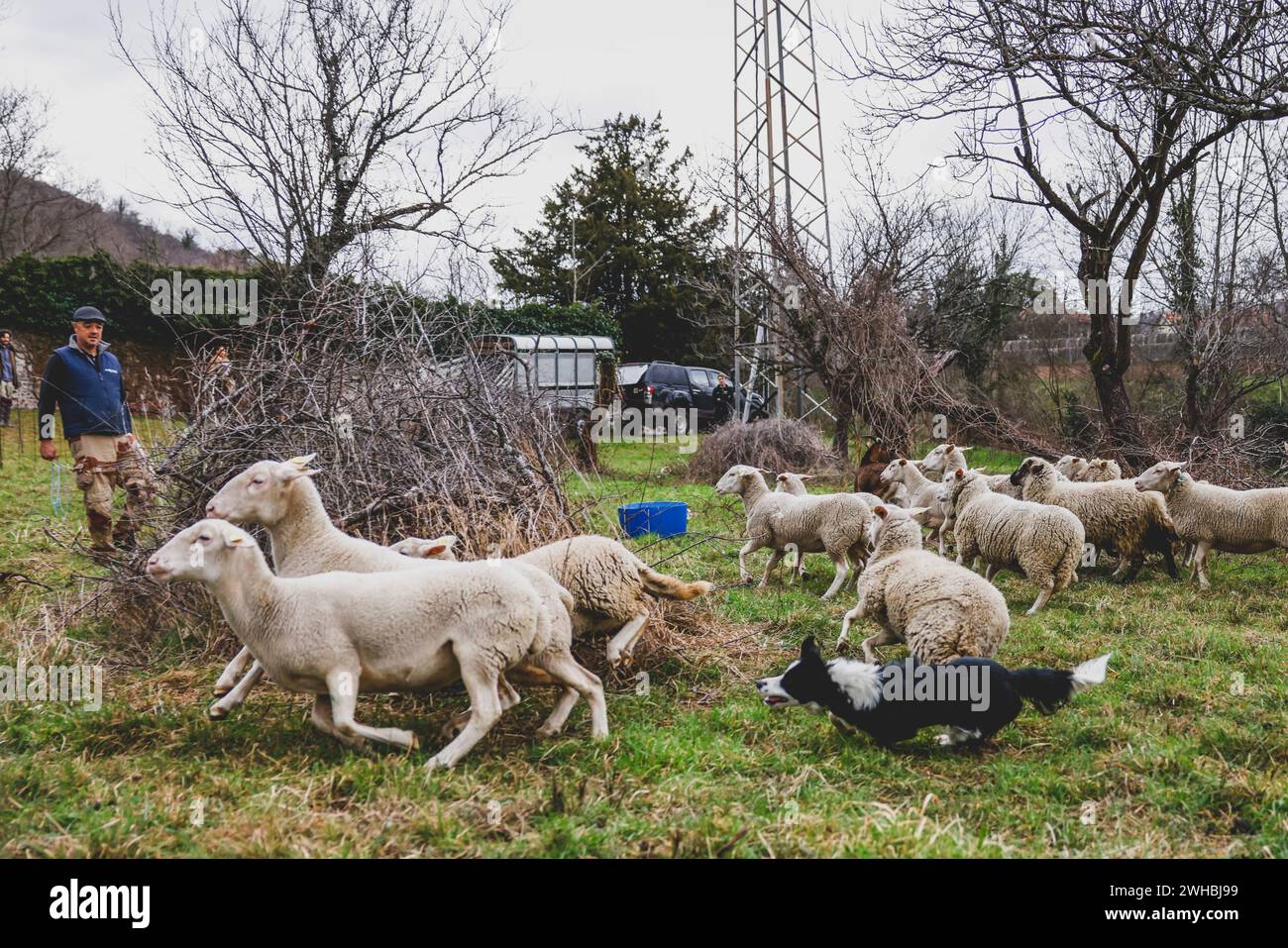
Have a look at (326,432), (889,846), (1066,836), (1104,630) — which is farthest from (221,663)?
(1104,630)

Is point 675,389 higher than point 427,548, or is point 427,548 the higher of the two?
point 675,389

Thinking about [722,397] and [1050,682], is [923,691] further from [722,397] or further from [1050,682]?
[722,397]

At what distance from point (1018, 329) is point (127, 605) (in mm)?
19863

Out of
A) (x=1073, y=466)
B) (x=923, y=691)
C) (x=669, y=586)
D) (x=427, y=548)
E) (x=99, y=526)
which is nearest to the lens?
(x=923, y=691)

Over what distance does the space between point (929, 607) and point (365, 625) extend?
2865 mm

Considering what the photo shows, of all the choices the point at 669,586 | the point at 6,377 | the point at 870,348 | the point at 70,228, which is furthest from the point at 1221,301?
the point at 70,228

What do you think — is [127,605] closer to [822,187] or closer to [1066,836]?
[1066,836]

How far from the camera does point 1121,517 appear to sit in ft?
25.7

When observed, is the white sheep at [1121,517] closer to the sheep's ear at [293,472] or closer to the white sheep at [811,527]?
the white sheep at [811,527]

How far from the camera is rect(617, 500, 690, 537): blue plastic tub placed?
324 inches

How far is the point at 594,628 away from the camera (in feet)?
16.1

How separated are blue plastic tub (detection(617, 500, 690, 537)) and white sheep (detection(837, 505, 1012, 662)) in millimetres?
2922

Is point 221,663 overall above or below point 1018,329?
below

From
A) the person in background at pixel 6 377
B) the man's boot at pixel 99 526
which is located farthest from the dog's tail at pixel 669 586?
the person in background at pixel 6 377
